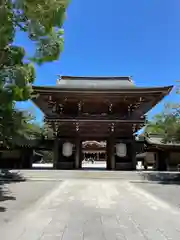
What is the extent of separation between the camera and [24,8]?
6.82m

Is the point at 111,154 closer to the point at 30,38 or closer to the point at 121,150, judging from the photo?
the point at 121,150

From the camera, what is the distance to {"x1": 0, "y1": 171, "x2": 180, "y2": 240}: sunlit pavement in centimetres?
487

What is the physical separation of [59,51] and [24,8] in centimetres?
222

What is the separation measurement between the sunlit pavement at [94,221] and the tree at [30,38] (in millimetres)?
3870

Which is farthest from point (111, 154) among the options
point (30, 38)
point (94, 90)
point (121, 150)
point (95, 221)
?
point (95, 221)

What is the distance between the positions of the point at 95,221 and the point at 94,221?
0.02 meters

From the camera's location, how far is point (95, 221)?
19.7 feet

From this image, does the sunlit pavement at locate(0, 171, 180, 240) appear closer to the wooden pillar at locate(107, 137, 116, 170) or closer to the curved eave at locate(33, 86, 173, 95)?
the wooden pillar at locate(107, 137, 116, 170)

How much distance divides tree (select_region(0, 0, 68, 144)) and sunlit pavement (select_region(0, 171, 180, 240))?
3.87 meters

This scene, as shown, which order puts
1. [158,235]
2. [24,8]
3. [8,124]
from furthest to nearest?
[8,124] → [24,8] → [158,235]

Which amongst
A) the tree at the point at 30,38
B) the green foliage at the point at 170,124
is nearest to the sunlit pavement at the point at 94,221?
the tree at the point at 30,38

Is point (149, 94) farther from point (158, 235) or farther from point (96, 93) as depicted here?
point (158, 235)

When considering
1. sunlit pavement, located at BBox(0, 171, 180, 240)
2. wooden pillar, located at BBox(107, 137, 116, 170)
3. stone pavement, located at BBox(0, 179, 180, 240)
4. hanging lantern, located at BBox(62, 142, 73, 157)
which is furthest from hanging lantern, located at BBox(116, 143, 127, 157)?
stone pavement, located at BBox(0, 179, 180, 240)

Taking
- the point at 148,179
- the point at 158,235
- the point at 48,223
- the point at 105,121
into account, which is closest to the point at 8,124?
the point at 48,223
